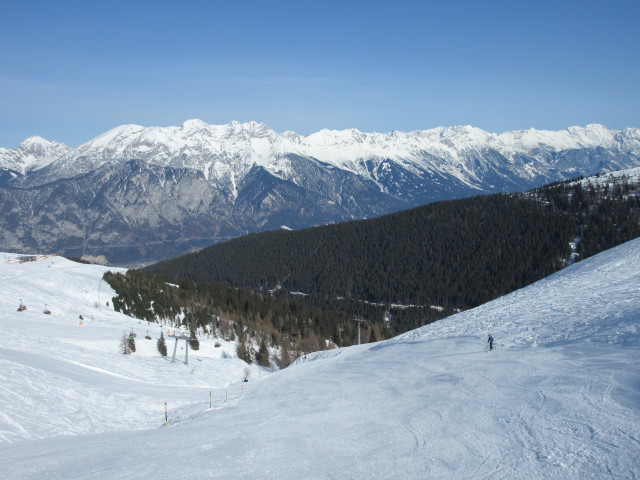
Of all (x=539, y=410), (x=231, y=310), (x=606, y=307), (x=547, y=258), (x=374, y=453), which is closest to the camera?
(x=374, y=453)

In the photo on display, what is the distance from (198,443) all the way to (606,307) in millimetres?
33361

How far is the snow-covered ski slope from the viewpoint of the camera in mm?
19891

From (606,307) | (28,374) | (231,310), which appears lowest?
(231,310)

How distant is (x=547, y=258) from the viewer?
19138cm

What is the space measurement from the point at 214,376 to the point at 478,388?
160 ft

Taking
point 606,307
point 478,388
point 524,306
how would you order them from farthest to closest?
point 524,306, point 606,307, point 478,388

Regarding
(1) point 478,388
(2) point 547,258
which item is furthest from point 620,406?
(2) point 547,258

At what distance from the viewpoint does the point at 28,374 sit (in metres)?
42.1

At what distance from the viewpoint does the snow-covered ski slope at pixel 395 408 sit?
783 inches

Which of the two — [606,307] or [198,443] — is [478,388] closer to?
[198,443]

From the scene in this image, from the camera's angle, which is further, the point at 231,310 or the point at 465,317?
the point at 231,310

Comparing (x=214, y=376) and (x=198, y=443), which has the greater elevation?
(x=198, y=443)

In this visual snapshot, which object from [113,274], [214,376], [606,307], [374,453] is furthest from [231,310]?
[374,453]

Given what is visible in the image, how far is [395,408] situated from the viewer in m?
28.2
